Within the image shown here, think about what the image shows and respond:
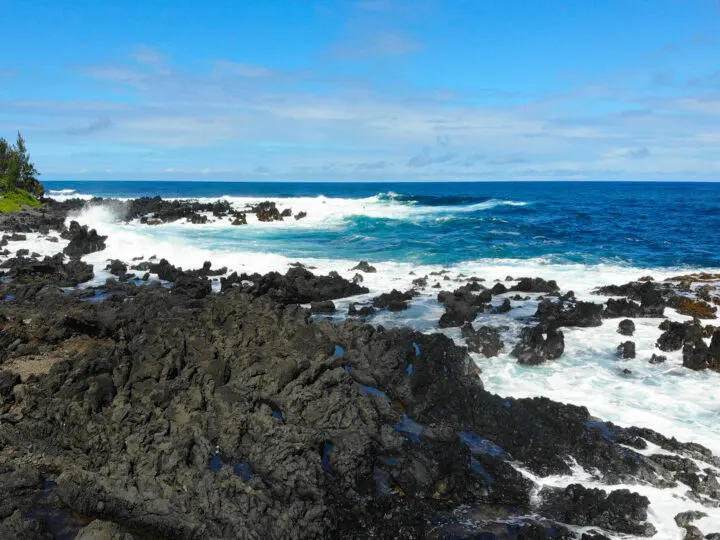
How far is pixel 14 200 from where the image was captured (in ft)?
158

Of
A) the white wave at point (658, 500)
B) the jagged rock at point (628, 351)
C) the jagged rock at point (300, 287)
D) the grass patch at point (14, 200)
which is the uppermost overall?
the grass patch at point (14, 200)

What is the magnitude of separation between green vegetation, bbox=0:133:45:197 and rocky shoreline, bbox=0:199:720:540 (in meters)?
45.1

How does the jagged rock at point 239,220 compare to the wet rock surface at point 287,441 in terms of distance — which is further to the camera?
the jagged rock at point 239,220

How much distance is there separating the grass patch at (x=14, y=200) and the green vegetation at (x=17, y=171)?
0.72m

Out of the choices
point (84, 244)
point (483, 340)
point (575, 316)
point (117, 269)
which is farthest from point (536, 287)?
point (84, 244)

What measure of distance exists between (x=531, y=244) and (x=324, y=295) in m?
22.3

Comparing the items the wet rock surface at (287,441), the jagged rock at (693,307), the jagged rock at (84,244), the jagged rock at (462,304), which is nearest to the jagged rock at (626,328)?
the jagged rock at (693,307)

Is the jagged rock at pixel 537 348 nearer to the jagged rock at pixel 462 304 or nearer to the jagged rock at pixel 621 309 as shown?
the jagged rock at pixel 462 304

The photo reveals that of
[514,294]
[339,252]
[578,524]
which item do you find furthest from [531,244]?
[578,524]

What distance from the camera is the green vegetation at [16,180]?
4758 centimetres

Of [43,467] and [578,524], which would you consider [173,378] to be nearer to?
[43,467]

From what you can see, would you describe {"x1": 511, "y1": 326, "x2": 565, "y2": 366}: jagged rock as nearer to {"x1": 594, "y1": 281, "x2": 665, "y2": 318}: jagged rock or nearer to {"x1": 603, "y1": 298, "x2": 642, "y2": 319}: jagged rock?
{"x1": 603, "y1": 298, "x2": 642, "y2": 319}: jagged rock

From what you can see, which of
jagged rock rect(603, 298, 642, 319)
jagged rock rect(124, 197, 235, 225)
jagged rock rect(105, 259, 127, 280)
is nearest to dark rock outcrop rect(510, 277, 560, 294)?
jagged rock rect(603, 298, 642, 319)

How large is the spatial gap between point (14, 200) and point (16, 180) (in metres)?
8.33
